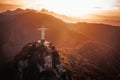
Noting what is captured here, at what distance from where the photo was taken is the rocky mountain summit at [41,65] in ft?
132

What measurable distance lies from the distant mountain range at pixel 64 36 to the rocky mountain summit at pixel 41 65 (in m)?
45.1

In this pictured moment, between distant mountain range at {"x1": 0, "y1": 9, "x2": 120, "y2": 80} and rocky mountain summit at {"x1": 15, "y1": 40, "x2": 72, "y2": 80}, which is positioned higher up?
rocky mountain summit at {"x1": 15, "y1": 40, "x2": 72, "y2": 80}

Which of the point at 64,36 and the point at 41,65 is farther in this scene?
the point at 64,36

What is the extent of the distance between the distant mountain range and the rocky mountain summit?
45.1 meters

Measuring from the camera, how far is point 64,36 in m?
107

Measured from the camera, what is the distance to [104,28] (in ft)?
358

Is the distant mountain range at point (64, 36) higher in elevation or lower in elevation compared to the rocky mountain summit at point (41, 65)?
lower

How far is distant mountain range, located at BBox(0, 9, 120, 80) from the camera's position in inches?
3647

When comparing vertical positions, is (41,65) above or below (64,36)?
above

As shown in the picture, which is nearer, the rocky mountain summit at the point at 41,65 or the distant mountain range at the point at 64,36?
the rocky mountain summit at the point at 41,65

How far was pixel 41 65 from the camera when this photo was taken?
134 ft

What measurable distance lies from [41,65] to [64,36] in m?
66.5

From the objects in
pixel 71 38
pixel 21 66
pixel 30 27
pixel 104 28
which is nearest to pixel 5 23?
pixel 30 27

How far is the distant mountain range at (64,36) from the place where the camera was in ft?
304
